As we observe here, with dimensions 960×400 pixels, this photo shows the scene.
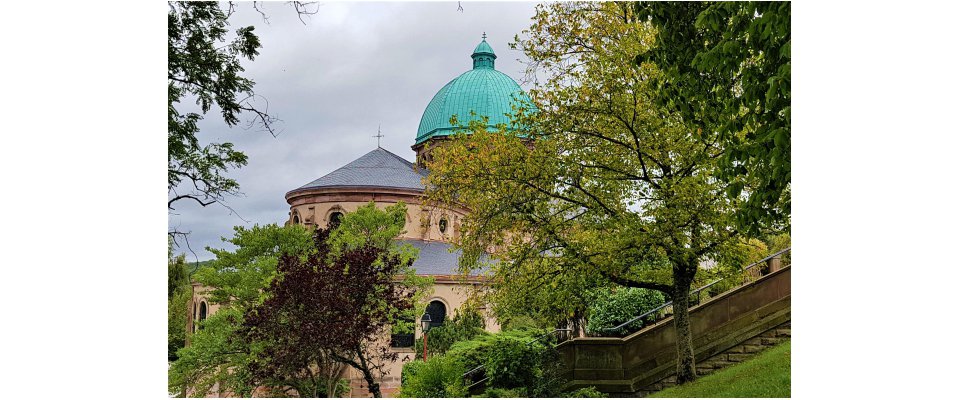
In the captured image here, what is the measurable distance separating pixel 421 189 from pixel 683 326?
9.07 m

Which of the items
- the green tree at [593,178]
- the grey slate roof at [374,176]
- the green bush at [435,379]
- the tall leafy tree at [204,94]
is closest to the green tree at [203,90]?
the tall leafy tree at [204,94]

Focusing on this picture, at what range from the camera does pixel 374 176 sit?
1748cm

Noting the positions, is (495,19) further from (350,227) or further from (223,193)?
(350,227)

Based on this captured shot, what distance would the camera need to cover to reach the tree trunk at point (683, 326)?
9.45 m

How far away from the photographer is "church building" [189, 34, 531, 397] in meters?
10.7

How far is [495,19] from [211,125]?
3636mm

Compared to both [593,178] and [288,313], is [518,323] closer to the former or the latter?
[593,178]

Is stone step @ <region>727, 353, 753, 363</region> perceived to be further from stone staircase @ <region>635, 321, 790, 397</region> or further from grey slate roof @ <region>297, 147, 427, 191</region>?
grey slate roof @ <region>297, 147, 427, 191</region>

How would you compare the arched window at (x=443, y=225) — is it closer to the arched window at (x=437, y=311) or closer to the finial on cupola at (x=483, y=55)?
the finial on cupola at (x=483, y=55)

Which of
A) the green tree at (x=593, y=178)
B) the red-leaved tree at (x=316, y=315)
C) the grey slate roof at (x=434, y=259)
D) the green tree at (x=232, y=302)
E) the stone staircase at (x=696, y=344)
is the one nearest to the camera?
the green tree at (x=593, y=178)

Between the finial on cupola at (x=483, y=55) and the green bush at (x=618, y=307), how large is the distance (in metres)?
3.53

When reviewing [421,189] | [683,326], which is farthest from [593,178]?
[421,189]
